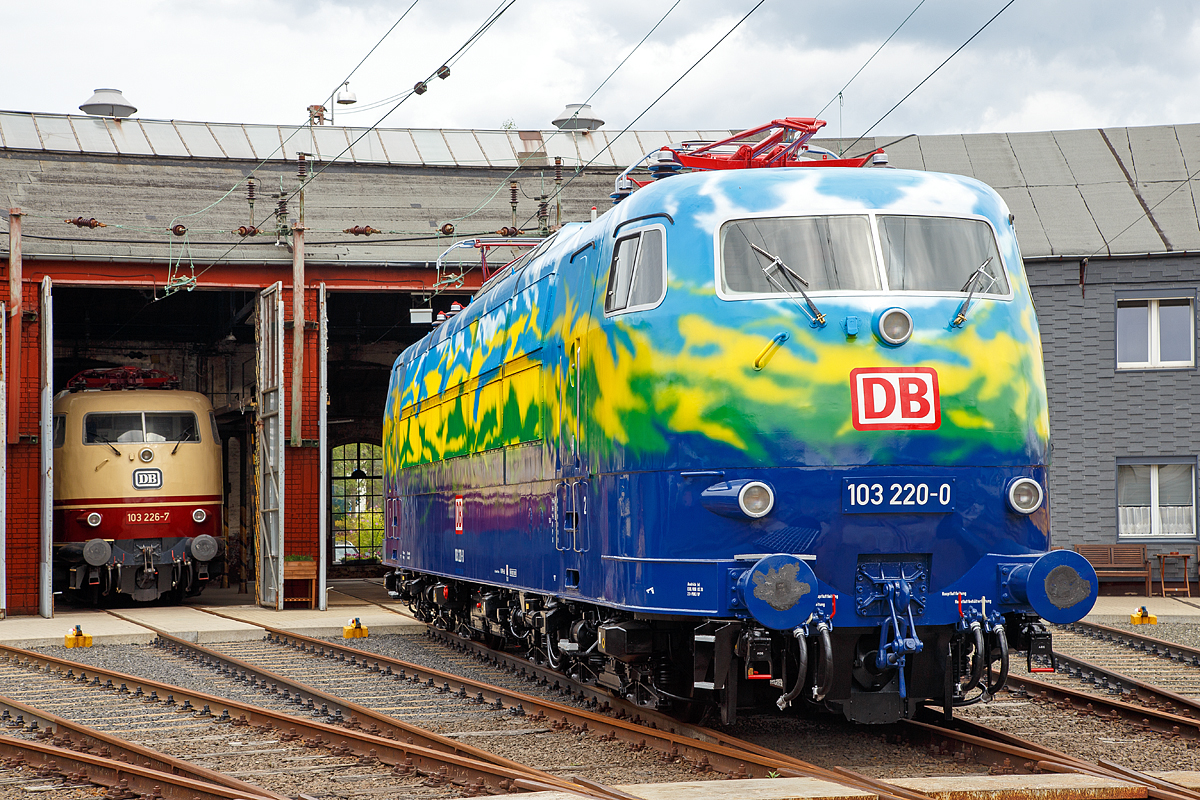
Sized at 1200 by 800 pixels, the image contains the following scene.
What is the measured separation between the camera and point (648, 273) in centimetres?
834

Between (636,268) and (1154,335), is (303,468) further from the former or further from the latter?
(1154,335)

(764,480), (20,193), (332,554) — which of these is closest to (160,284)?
(20,193)

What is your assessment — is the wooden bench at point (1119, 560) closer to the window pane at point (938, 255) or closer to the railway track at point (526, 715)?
the railway track at point (526, 715)

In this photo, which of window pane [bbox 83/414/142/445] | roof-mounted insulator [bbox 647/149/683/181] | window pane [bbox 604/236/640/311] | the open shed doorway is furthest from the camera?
the open shed doorway

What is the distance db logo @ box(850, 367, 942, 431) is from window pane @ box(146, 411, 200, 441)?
55.1 feet

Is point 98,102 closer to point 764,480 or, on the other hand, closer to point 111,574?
point 111,574

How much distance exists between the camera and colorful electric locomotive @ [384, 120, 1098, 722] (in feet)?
25.2

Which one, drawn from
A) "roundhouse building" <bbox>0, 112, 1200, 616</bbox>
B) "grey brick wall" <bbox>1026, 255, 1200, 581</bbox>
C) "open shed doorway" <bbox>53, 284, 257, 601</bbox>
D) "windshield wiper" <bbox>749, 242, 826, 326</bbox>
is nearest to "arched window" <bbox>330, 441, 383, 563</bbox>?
"open shed doorway" <bbox>53, 284, 257, 601</bbox>

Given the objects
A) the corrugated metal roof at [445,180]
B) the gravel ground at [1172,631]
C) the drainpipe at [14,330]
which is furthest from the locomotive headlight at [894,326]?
the drainpipe at [14,330]

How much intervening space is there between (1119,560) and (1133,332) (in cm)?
367

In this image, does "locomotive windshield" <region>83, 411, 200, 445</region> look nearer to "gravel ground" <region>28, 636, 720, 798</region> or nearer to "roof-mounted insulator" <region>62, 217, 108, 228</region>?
"roof-mounted insulator" <region>62, 217, 108, 228</region>

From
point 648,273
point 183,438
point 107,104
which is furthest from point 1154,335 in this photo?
point 107,104

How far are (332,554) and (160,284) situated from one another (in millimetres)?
11094

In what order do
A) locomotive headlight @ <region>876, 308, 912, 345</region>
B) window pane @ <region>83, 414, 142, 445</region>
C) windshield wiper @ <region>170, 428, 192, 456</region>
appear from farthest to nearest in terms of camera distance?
windshield wiper @ <region>170, 428, 192, 456</region> < window pane @ <region>83, 414, 142, 445</region> < locomotive headlight @ <region>876, 308, 912, 345</region>
